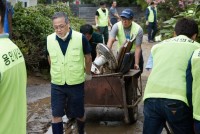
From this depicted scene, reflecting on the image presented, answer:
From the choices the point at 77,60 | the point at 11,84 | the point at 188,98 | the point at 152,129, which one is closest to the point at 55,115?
the point at 77,60

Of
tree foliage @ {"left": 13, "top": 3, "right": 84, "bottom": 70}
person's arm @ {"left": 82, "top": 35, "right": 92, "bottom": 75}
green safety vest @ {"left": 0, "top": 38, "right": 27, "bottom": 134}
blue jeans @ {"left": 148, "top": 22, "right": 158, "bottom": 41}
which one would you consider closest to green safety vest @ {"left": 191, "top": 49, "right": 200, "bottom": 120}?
green safety vest @ {"left": 0, "top": 38, "right": 27, "bottom": 134}

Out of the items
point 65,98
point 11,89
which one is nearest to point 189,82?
point 11,89

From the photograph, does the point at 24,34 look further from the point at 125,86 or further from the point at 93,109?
the point at 125,86

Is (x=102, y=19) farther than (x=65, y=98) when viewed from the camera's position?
Yes

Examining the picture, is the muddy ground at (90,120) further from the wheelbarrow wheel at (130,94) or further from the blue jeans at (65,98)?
the blue jeans at (65,98)

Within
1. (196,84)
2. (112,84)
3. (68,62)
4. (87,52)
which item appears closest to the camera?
(196,84)

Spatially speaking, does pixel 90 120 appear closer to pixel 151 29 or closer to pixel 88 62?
pixel 88 62

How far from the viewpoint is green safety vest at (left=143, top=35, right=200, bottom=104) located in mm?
4082

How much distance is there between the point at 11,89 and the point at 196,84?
71.2 inches

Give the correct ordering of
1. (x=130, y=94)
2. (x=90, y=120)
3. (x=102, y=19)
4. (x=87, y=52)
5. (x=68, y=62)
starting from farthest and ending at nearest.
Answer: (x=102, y=19) → (x=90, y=120) → (x=130, y=94) → (x=87, y=52) → (x=68, y=62)

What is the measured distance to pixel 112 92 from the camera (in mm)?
6668

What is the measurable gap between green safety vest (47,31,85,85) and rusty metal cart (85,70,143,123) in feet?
2.94

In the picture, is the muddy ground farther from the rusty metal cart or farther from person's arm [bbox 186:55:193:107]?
person's arm [bbox 186:55:193:107]

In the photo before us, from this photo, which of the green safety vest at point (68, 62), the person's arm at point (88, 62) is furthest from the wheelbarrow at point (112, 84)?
the green safety vest at point (68, 62)
